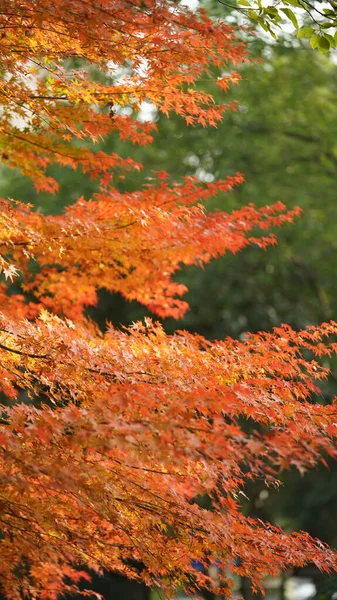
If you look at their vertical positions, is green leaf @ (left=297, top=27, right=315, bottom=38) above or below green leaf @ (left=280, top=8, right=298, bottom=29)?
below

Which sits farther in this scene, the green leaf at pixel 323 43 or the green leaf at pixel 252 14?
the green leaf at pixel 323 43

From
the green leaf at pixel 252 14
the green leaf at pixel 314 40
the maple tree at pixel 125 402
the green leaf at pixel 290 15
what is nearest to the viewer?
the maple tree at pixel 125 402

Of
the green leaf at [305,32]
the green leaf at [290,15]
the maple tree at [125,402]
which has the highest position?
the green leaf at [290,15]

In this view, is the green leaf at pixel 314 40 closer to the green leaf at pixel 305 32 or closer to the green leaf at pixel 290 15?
the green leaf at pixel 305 32

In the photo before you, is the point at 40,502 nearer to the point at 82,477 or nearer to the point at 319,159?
the point at 82,477

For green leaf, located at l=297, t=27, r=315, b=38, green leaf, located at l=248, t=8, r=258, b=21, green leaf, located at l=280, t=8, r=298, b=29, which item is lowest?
green leaf, located at l=248, t=8, r=258, b=21

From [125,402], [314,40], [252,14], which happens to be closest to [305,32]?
[314,40]

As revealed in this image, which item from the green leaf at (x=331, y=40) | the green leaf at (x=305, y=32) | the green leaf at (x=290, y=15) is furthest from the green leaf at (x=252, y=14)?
the green leaf at (x=331, y=40)

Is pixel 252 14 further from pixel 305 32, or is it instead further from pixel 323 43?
pixel 323 43

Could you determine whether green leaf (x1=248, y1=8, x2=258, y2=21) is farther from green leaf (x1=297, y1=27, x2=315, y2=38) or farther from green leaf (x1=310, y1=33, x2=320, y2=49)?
green leaf (x1=310, y1=33, x2=320, y2=49)

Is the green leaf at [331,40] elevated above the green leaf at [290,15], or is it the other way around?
the green leaf at [290,15]

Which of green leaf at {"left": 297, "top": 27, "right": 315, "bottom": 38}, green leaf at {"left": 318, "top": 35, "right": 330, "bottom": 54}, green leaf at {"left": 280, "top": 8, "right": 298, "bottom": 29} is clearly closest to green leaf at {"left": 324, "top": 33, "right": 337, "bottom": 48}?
green leaf at {"left": 318, "top": 35, "right": 330, "bottom": 54}

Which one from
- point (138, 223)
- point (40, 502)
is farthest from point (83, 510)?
point (138, 223)

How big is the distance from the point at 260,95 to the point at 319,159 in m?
1.78
